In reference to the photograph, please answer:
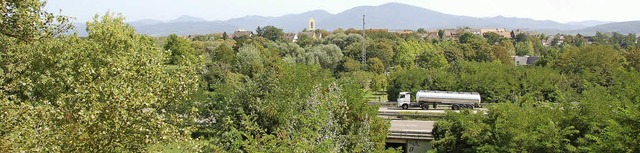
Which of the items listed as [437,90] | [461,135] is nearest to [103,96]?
[461,135]

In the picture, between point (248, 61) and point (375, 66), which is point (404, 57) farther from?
point (248, 61)

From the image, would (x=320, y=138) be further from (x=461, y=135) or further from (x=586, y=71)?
(x=586, y=71)

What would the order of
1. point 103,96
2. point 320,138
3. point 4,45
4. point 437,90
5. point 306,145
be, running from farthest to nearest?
point 437,90
point 4,45
point 320,138
point 306,145
point 103,96

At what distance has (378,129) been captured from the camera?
1908 centimetres

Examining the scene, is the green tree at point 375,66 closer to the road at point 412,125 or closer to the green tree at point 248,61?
the green tree at point 248,61

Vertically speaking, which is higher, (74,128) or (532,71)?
(74,128)

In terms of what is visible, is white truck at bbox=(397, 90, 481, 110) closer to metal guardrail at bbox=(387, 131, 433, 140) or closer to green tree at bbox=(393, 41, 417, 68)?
metal guardrail at bbox=(387, 131, 433, 140)

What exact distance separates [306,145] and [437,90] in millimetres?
29899

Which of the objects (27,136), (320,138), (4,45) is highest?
(4,45)

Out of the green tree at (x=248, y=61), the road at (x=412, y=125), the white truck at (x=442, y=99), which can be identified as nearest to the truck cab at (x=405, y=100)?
the white truck at (x=442, y=99)

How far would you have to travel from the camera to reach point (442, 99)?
1315 inches

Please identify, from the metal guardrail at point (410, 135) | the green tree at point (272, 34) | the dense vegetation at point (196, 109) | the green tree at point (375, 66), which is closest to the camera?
the dense vegetation at point (196, 109)

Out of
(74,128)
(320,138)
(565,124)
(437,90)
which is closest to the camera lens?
(74,128)

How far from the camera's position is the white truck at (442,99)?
3319cm
